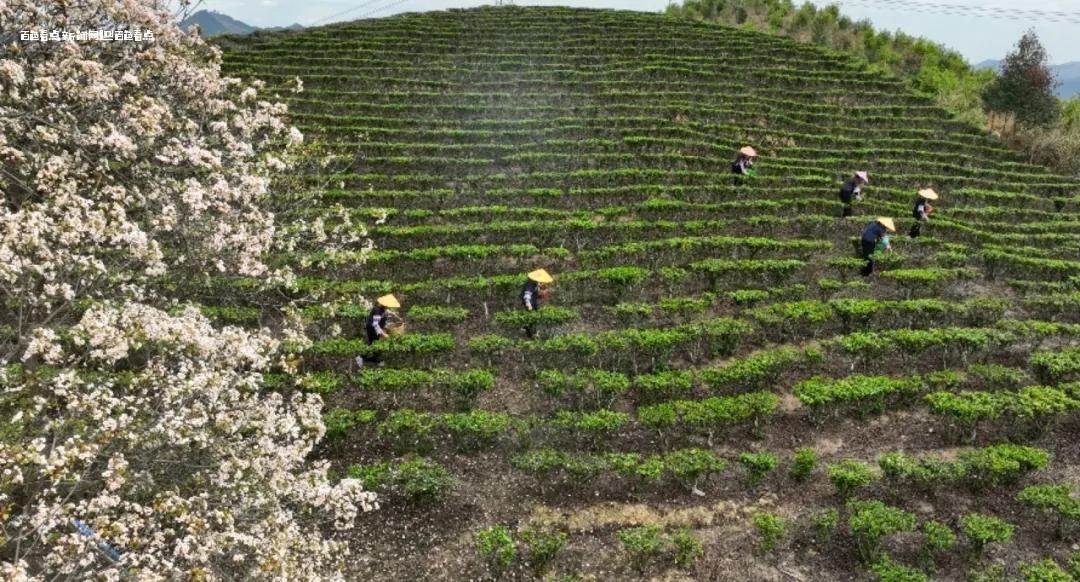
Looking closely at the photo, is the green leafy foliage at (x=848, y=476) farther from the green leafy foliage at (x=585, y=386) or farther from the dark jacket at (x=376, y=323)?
the dark jacket at (x=376, y=323)

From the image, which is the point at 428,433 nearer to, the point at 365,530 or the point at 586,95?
the point at 365,530

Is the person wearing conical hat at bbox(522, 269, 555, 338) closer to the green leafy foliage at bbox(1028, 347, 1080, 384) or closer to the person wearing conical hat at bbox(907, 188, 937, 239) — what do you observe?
the green leafy foliage at bbox(1028, 347, 1080, 384)

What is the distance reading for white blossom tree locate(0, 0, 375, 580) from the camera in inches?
247

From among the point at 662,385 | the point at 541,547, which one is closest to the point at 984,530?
the point at 662,385

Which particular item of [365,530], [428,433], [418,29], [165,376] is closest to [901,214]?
[428,433]

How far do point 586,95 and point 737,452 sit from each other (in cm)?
2569

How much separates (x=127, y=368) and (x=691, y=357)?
1144 centimetres

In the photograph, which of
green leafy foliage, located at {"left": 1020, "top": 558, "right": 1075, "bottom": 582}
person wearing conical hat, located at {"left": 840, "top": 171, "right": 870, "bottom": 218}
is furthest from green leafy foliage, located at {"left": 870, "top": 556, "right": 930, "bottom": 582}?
person wearing conical hat, located at {"left": 840, "top": 171, "right": 870, "bottom": 218}

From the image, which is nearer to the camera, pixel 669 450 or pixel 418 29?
pixel 669 450

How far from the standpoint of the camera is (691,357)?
13.3m

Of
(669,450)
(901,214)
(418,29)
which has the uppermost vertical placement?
(418,29)

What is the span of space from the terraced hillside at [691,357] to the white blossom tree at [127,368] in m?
1.81

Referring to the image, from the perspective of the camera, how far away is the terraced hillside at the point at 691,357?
906cm

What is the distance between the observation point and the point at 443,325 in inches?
559
